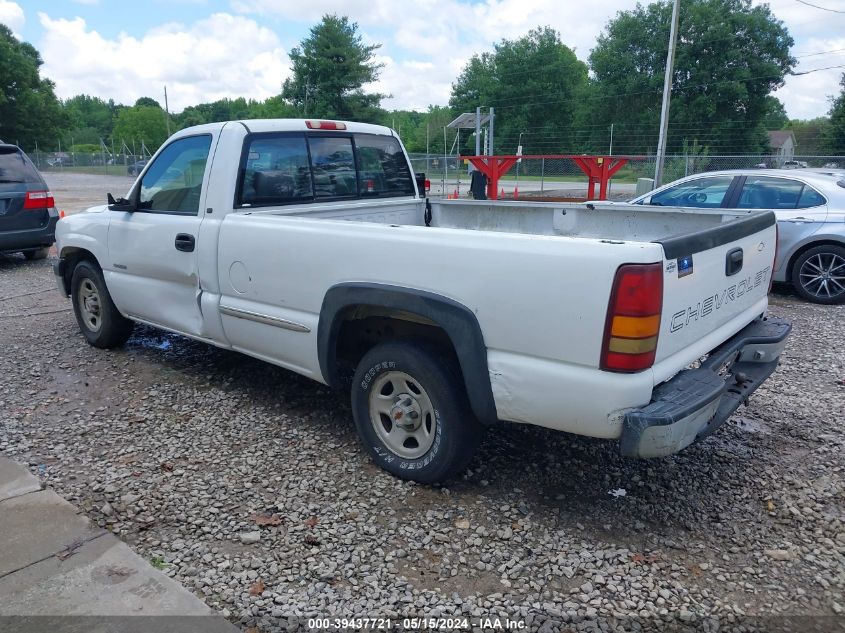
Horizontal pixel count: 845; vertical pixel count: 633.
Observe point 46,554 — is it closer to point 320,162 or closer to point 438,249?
point 438,249

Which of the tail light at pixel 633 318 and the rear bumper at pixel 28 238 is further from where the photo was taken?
the rear bumper at pixel 28 238

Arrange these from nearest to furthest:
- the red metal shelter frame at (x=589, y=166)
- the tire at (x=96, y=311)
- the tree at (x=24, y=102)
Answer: the tire at (x=96, y=311) → the red metal shelter frame at (x=589, y=166) → the tree at (x=24, y=102)

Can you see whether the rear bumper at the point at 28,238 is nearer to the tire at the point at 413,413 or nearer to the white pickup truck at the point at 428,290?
the white pickup truck at the point at 428,290

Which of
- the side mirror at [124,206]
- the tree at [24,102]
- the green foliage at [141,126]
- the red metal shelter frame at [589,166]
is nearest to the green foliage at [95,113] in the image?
the green foliage at [141,126]

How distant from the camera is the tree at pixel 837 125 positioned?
139 ft

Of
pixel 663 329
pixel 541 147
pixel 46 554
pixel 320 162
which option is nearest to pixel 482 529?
pixel 663 329

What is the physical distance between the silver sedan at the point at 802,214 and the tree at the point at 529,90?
47.1 meters

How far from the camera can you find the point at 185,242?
450 cm

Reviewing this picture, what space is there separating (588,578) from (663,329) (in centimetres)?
111

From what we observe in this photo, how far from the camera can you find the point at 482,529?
319 cm

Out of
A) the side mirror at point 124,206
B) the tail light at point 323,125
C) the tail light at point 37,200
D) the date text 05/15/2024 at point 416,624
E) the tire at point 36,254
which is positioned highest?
the tail light at point 323,125

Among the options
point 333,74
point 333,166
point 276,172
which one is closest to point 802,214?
point 333,166

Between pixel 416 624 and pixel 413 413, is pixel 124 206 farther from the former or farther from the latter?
pixel 416 624

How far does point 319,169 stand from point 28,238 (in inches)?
288
